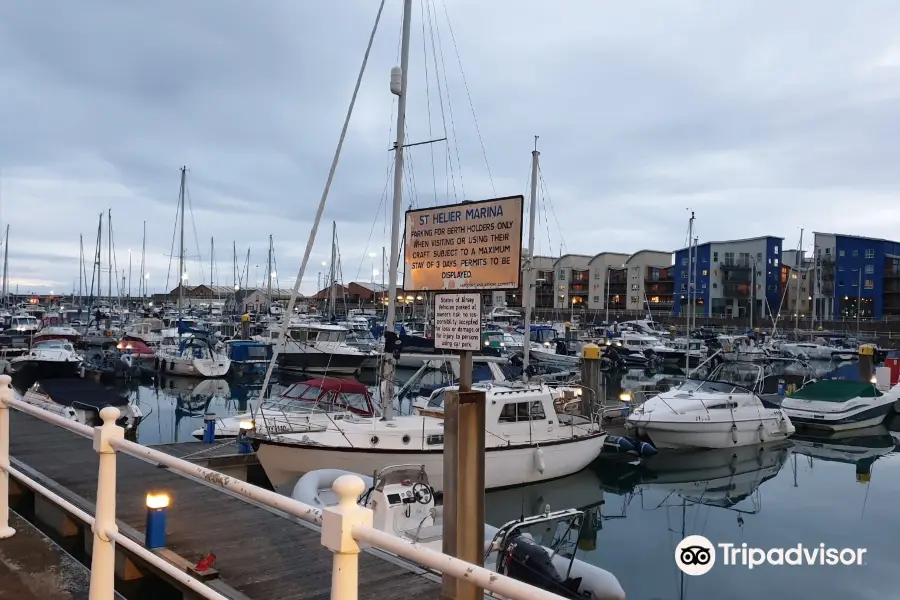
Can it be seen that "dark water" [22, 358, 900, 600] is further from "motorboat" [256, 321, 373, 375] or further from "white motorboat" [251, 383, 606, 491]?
"motorboat" [256, 321, 373, 375]

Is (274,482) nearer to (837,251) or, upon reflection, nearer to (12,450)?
(12,450)

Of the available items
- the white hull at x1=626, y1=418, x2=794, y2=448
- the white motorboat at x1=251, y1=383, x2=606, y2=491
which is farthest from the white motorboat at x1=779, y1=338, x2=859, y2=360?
the white motorboat at x1=251, y1=383, x2=606, y2=491

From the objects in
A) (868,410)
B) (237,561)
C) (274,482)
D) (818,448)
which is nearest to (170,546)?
(237,561)

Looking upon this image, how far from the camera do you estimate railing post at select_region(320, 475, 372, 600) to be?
8.00ft

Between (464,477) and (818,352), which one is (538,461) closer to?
(464,477)

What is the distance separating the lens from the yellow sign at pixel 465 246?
4.94 meters

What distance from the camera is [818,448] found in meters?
24.6

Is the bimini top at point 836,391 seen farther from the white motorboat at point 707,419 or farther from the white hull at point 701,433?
the white hull at point 701,433

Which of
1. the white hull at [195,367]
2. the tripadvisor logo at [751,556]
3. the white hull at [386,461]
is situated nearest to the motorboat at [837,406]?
the tripadvisor logo at [751,556]

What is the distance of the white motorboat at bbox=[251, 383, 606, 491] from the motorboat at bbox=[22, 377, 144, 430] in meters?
7.04

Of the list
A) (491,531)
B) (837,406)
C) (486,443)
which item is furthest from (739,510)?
(837,406)

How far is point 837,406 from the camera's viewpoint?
2661cm

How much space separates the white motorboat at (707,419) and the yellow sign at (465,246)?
18360 millimetres

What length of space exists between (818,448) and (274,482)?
2091 centimetres
